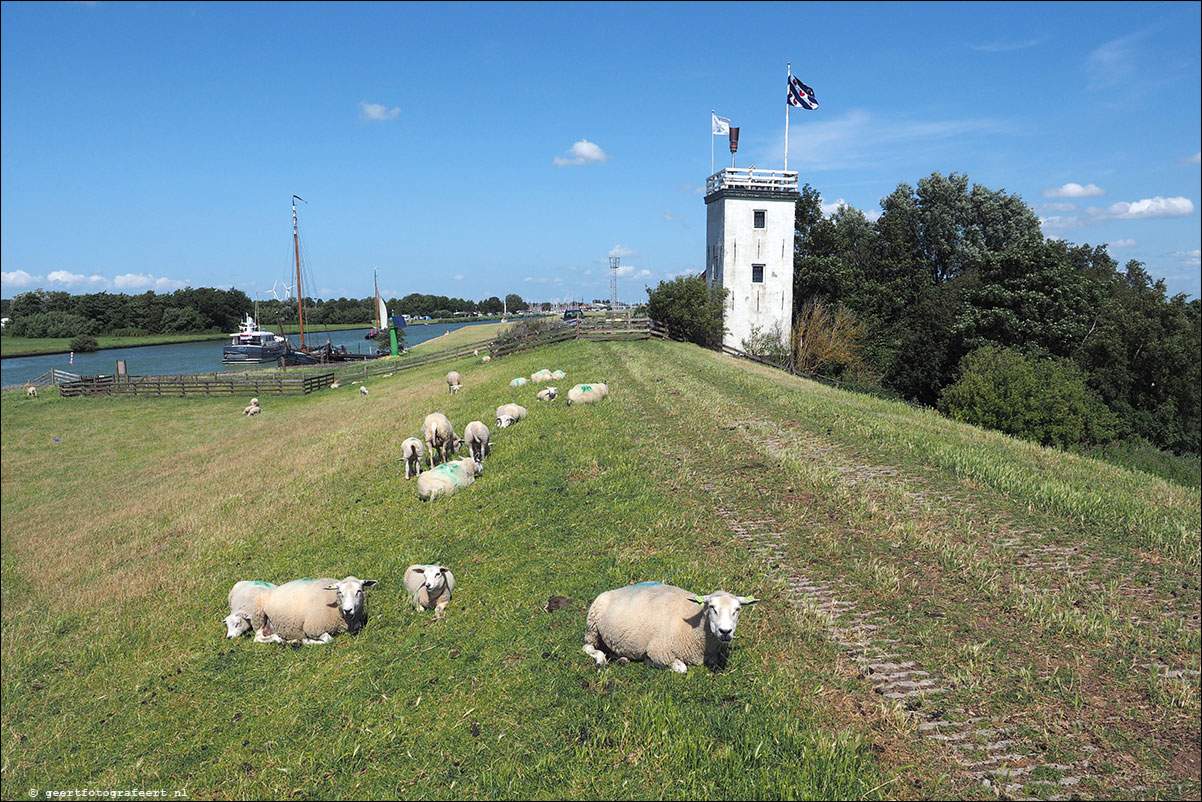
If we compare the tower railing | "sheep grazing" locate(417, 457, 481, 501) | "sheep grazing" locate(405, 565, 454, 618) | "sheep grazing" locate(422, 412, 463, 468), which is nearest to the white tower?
the tower railing

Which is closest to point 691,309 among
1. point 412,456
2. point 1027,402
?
point 1027,402

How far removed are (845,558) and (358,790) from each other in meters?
8.39

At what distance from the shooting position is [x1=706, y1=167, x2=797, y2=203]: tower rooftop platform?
5550 centimetres

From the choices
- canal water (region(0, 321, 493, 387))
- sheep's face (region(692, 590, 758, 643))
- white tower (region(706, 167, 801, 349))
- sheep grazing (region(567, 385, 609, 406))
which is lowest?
sheep's face (region(692, 590, 758, 643))

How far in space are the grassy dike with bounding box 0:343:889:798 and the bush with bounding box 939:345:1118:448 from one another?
30.0m

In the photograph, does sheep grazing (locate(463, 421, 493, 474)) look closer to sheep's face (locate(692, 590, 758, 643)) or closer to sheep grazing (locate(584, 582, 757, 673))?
sheep grazing (locate(584, 582, 757, 673))

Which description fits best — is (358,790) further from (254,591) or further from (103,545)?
(254,591)

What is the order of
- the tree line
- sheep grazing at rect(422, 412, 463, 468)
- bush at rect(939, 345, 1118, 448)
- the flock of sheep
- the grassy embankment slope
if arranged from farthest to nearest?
the tree line, bush at rect(939, 345, 1118, 448), sheep grazing at rect(422, 412, 463, 468), the flock of sheep, the grassy embankment slope

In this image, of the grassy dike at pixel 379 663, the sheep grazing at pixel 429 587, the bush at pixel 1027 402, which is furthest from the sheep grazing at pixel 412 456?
the bush at pixel 1027 402

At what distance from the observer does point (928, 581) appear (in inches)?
428

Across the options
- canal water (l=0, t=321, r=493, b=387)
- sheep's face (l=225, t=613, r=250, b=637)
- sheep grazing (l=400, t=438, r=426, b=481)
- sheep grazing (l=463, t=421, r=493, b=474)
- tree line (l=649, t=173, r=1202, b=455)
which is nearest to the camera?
canal water (l=0, t=321, r=493, b=387)

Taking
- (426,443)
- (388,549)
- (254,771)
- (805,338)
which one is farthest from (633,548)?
(805,338)

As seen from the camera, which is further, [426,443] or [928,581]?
[426,443]

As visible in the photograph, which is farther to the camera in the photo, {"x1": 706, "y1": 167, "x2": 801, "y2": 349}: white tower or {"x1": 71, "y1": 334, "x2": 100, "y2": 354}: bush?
{"x1": 706, "y1": 167, "x2": 801, "y2": 349}: white tower
